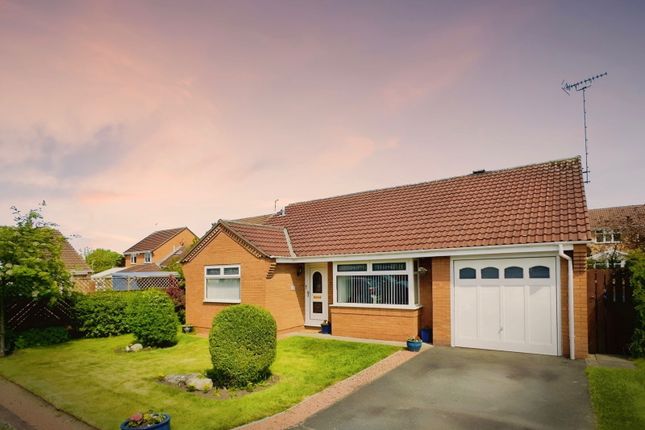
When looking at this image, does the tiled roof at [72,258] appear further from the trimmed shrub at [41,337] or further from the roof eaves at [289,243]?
the roof eaves at [289,243]

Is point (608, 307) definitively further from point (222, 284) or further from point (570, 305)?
point (222, 284)

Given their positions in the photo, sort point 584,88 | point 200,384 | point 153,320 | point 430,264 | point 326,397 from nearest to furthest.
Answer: point 326,397 < point 200,384 < point 153,320 < point 430,264 < point 584,88

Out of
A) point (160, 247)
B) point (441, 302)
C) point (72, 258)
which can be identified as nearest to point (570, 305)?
point (441, 302)

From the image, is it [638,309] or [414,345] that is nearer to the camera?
[638,309]

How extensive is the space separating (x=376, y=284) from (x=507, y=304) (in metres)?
4.50

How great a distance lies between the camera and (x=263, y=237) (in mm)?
17094

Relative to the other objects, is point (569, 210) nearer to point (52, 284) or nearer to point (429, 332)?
point (429, 332)

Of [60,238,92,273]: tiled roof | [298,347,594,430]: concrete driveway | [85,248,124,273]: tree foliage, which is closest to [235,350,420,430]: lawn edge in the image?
[298,347,594,430]: concrete driveway

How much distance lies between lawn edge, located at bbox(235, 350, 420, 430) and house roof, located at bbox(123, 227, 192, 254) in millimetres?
51305

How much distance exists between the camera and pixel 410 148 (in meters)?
15.3

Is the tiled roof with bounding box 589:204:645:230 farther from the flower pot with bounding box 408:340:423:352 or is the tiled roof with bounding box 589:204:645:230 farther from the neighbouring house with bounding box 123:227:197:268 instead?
the neighbouring house with bounding box 123:227:197:268

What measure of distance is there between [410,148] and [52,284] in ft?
45.8

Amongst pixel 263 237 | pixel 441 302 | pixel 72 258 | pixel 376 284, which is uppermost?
pixel 263 237

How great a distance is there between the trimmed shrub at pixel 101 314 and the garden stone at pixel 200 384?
30.0ft
